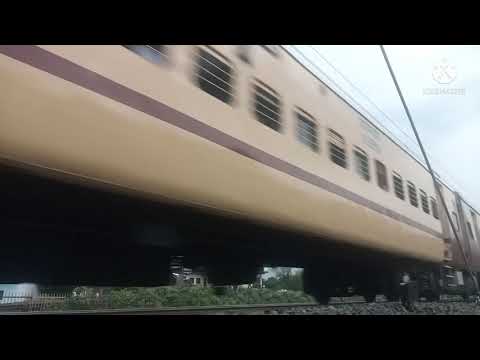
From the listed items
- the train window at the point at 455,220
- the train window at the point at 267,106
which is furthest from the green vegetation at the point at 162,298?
the train window at the point at 455,220

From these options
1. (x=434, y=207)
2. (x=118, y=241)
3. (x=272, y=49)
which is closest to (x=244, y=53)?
(x=272, y=49)

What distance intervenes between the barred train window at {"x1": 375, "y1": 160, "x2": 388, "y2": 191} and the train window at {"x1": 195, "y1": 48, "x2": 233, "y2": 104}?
1.89 metres

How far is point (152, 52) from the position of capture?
2570mm

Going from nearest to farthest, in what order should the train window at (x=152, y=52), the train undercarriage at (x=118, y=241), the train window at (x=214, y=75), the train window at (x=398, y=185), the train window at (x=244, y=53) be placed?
the train undercarriage at (x=118, y=241)
the train window at (x=152, y=52)
the train window at (x=214, y=75)
the train window at (x=244, y=53)
the train window at (x=398, y=185)

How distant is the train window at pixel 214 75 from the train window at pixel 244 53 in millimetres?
141

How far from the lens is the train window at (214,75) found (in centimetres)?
271

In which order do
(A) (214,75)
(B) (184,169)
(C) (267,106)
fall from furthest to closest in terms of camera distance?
(C) (267,106) → (A) (214,75) → (B) (184,169)

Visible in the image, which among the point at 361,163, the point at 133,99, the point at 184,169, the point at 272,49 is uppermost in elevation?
the point at 272,49

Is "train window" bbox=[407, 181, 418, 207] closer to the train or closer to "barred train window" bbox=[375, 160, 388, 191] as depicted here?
the train

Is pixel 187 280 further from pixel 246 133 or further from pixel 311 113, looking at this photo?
pixel 311 113

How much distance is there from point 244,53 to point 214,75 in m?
0.36

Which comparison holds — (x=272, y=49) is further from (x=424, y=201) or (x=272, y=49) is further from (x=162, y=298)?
(x=424, y=201)

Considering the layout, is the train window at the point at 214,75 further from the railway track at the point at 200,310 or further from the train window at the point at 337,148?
the railway track at the point at 200,310

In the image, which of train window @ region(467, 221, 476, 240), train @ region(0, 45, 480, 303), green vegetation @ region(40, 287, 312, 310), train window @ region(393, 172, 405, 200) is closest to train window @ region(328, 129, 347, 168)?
train @ region(0, 45, 480, 303)
